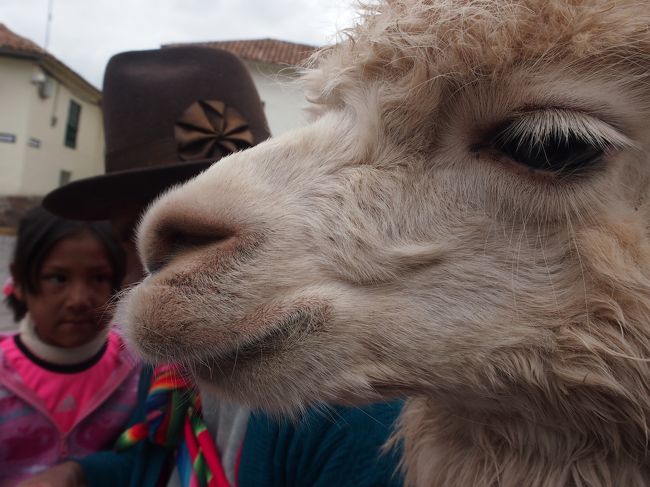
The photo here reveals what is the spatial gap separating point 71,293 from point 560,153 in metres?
2.02

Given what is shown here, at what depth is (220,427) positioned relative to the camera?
161 cm

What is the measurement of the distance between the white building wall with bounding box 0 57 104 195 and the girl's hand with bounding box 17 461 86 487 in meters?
22.1

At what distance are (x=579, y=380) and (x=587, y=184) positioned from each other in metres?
0.36

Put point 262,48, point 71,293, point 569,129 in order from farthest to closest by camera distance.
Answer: point 262,48, point 71,293, point 569,129

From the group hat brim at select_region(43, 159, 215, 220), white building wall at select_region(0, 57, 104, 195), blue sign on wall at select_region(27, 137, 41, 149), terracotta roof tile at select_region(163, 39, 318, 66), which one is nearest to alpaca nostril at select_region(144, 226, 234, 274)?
hat brim at select_region(43, 159, 215, 220)

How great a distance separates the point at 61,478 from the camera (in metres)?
1.78

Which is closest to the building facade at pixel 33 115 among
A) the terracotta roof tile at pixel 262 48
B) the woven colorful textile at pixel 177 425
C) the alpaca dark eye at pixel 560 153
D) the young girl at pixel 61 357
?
the terracotta roof tile at pixel 262 48

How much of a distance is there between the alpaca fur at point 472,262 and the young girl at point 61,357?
1.26 meters

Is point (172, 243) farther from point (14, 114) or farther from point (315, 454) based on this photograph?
point (14, 114)

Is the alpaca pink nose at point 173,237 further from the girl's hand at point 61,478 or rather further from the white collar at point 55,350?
the white collar at point 55,350

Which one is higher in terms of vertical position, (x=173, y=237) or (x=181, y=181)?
(x=173, y=237)

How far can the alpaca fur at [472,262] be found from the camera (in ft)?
3.27

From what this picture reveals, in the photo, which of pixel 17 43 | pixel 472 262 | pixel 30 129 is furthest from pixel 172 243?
pixel 17 43

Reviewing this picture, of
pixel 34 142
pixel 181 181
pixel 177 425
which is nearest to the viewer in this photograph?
pixel 177 425
